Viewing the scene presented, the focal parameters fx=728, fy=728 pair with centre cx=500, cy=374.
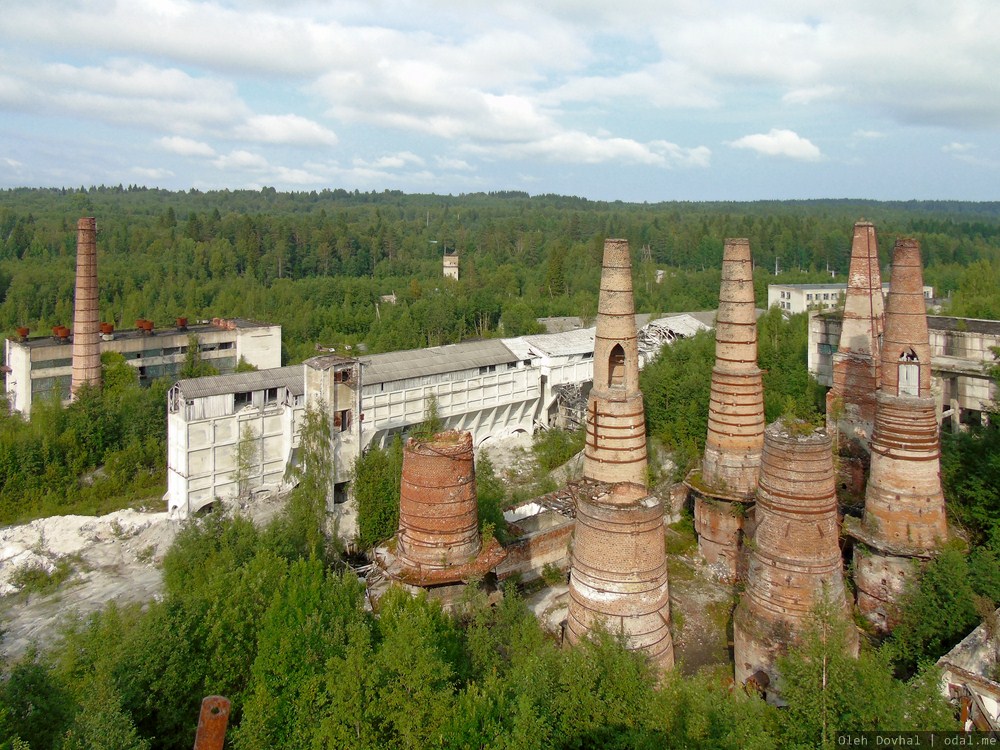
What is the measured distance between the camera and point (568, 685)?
1058cm

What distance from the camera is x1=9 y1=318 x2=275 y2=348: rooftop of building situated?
35.3 meters

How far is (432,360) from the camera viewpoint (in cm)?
2828

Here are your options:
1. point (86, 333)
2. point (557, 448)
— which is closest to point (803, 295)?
point (557, 448)

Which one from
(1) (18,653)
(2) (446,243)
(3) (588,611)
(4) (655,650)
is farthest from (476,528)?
(2) (446,243)

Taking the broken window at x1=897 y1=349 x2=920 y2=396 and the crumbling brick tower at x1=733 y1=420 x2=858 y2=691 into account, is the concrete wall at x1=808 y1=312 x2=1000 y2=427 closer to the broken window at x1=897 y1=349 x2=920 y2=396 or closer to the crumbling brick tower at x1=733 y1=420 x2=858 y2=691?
the broken window at x1=897 y1=349 x2=920 y2=396

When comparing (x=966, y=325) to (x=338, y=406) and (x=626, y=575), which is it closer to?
(x=626, y=575)

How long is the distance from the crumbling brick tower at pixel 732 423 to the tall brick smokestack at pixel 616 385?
9.01 feet

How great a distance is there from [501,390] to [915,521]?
1754 cm

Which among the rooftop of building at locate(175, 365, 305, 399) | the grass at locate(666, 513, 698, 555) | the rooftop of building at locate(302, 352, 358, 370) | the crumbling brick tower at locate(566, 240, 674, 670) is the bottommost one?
the grass at locate(666, 513, 698, 555)

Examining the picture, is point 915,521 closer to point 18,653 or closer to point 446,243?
point 18,653

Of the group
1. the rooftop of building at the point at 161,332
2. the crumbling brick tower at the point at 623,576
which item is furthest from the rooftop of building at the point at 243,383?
the crumbling brick tower at the point at 623,576

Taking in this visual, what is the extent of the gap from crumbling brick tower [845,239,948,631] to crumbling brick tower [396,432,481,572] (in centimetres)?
829

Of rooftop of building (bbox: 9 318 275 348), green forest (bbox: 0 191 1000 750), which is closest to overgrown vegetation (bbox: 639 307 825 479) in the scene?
green forest (bbox: 0 191 1000 750)

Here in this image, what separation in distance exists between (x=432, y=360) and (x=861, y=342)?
594 inches
